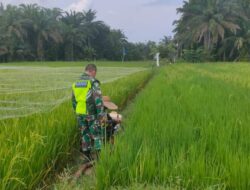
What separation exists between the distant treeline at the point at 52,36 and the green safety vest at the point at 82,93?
37905mm

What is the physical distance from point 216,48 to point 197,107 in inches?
1465

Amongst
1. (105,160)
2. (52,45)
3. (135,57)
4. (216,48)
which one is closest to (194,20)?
(216,48)

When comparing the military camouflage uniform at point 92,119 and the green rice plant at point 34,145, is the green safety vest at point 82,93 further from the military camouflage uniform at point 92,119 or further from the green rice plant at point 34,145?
the green rice plant at point 34,145

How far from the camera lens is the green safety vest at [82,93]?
4777mm

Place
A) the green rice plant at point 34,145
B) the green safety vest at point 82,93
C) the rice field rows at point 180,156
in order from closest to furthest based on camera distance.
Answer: the rice field rows at point 180,156 → the green rice plant at point 34,145 → the green safety vest at point 82,93

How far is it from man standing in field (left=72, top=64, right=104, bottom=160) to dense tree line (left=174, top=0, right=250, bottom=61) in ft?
111

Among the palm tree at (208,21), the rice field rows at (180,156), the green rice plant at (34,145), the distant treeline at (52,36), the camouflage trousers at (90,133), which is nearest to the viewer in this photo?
the rice field rows at (180,156)

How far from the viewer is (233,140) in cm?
363

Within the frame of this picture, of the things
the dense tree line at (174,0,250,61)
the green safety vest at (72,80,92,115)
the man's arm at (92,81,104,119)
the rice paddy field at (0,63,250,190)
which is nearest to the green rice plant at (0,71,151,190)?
the rice paddy field at (0,63,250,190)

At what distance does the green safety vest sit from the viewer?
4777 millimetres

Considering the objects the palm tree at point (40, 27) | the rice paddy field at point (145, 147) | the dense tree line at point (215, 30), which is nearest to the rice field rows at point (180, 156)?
the rice paddy field at point (145, 147)

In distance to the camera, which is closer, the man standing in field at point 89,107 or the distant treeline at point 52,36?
the man standing in field at point 89,107

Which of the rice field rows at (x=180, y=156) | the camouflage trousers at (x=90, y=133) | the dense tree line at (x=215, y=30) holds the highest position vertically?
the dense tree line at (x=215, y=30)

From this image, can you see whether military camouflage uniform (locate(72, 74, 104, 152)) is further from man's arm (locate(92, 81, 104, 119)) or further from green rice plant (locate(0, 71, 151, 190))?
green rice plant (locate(0, 71, 151, 190))
